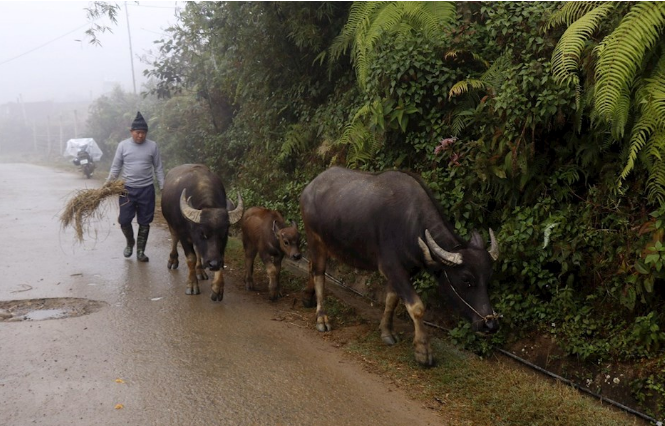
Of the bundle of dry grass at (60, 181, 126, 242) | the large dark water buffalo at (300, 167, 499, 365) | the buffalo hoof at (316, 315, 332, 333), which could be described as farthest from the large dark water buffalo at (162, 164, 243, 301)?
the buffalo hoof at (316, 315, 332, 333)

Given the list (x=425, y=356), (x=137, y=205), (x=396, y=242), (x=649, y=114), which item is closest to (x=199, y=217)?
(x=137, y=205)

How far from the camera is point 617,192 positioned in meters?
4.88

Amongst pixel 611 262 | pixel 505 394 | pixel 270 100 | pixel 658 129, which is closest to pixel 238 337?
pixel 505 394

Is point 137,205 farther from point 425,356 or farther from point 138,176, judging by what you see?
point 425,356

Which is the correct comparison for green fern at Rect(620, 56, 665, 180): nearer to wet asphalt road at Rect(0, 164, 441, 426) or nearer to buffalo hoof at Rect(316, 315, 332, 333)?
wet asphalt road at Rect(0, 164, 441, 426)

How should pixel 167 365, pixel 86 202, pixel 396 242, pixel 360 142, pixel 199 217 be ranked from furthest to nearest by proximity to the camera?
1. pixel 86 202
2. pixel 360 142
3. pixel 199 217
4. pixel 396 242
5. pixel 167 365

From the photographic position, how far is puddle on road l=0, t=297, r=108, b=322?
239 inches

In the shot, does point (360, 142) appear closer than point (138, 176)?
Yes

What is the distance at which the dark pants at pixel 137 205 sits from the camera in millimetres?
8375

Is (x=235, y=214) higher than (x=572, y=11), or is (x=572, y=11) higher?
(x=572, y=11)

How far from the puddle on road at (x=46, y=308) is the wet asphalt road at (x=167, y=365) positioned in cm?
15

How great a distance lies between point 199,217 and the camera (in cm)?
654

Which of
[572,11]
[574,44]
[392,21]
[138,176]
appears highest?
[392,21]

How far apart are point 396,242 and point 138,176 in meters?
4.70
